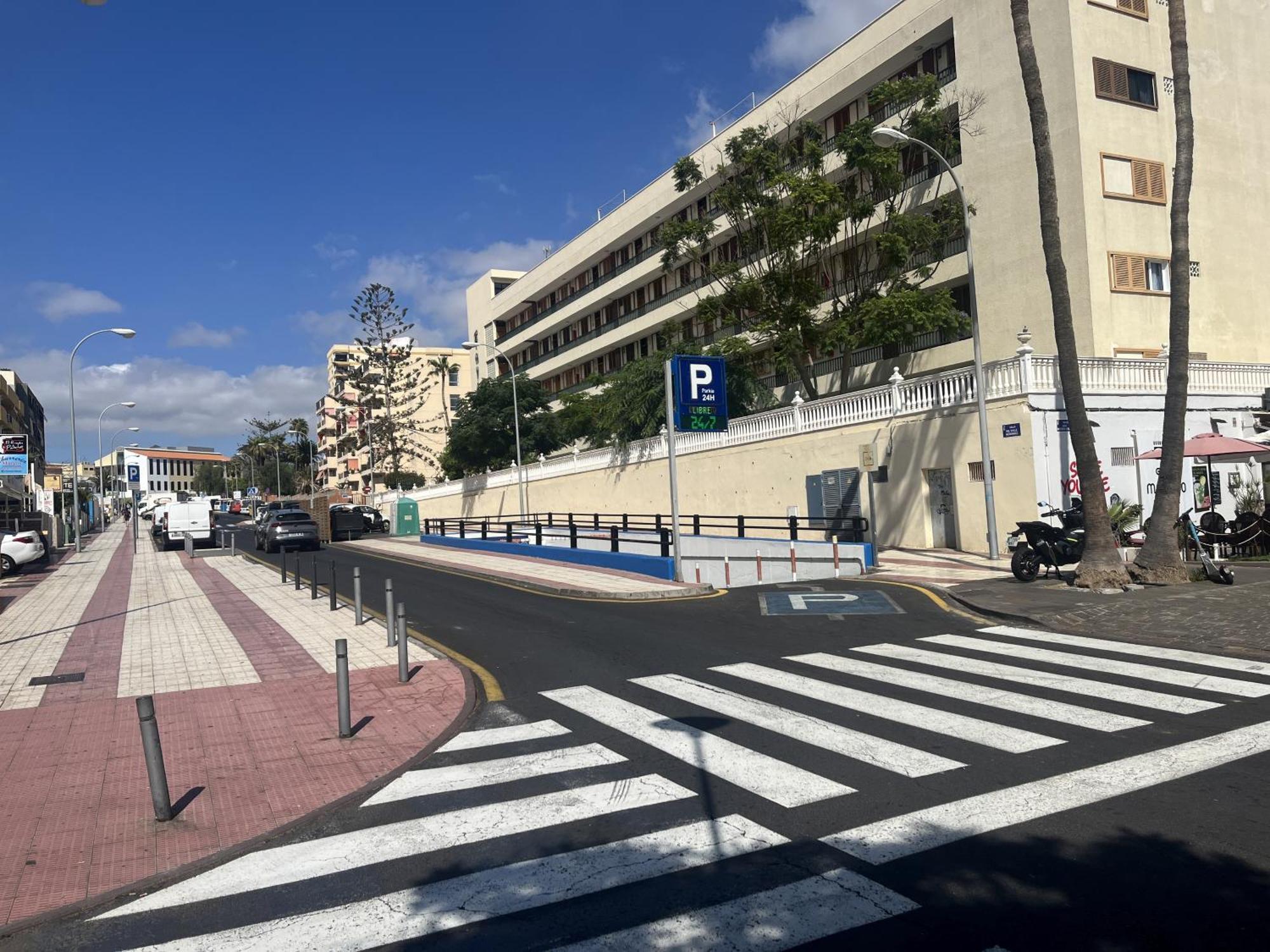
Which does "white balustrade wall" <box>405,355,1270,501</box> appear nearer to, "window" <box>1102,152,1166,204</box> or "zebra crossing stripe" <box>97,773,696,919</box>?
"window" <box>1102,152,1166,204</box>

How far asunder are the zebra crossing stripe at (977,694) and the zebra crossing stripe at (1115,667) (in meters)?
1.49

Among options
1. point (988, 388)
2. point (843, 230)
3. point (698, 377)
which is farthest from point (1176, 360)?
point (843, 230)

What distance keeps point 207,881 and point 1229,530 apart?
2160 cm

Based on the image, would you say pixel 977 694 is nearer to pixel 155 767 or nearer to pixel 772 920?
pixel 772 920

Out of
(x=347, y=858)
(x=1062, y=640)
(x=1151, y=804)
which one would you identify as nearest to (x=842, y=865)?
(x=1151, y=804)

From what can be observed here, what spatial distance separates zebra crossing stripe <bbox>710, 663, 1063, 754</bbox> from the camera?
718cm

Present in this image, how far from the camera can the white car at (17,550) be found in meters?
27.6

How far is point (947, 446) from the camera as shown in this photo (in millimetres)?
23594

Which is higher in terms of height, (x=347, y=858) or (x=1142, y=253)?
(x=1142, y=253)

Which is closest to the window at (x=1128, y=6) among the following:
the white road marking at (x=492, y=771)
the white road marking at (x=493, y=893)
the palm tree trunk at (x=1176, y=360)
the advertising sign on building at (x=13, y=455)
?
the palm tree trunk at (x=1176, y=360)

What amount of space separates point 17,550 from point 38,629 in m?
15.0

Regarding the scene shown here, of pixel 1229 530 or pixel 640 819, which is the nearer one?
pixel 640 819

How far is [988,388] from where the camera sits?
73.8 ft

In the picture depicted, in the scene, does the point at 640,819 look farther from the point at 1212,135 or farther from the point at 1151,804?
the point at 1212,135
